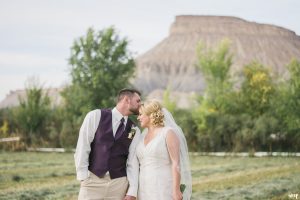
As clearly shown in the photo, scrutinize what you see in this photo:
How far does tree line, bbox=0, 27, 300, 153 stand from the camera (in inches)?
1190

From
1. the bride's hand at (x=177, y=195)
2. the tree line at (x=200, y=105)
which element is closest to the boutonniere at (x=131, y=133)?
the bride's hand at (x=177, y=195)

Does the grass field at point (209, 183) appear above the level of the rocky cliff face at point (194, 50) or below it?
below

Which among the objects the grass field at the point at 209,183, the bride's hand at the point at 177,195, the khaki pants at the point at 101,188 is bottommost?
the grass field at the point at 209,183

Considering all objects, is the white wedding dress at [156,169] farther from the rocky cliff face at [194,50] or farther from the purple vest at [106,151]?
the rocky cliff face at [194,50]

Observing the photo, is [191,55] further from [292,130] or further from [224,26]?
[292,130]

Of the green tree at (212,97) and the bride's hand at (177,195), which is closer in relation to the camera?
the bride's hand at (177,195)

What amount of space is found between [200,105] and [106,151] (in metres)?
33.8

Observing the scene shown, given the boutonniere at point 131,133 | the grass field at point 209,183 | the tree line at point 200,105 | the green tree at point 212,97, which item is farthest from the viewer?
the green tree at point 212,97

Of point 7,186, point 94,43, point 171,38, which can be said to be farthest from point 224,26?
point 7,186

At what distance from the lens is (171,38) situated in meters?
153

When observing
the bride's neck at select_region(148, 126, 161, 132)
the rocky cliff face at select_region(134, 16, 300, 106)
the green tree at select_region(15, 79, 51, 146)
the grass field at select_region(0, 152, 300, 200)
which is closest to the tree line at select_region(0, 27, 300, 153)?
the green tree at select_region(15, 79, 51, 146)

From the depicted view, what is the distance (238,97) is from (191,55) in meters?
98.4

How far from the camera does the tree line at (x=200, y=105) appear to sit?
30.2 meters

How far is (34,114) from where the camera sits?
123 ft
